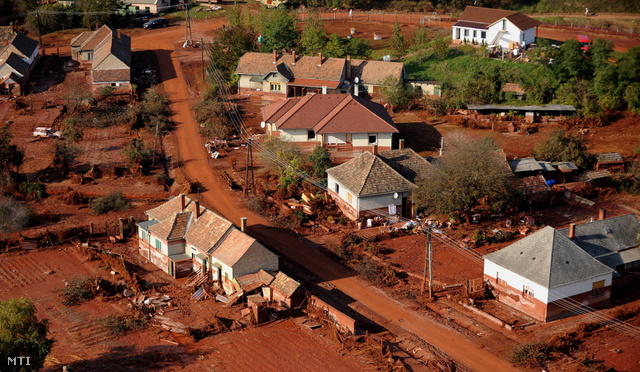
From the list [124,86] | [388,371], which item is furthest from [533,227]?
[124,86]

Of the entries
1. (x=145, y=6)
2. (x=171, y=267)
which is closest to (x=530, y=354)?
(x=171, y=267)

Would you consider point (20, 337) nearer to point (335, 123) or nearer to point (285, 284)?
point (285, 284)

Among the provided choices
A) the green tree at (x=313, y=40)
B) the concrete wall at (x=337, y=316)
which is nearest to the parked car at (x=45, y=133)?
the green tree at (x=313, y=40)

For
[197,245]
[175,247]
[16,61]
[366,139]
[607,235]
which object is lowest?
[175,247]

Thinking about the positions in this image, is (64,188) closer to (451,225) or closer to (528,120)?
(451,225)

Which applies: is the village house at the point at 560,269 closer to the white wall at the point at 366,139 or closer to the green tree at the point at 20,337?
the white wall at the point at 366,139

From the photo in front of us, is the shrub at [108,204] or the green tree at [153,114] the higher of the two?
the green tree at [153,114]
